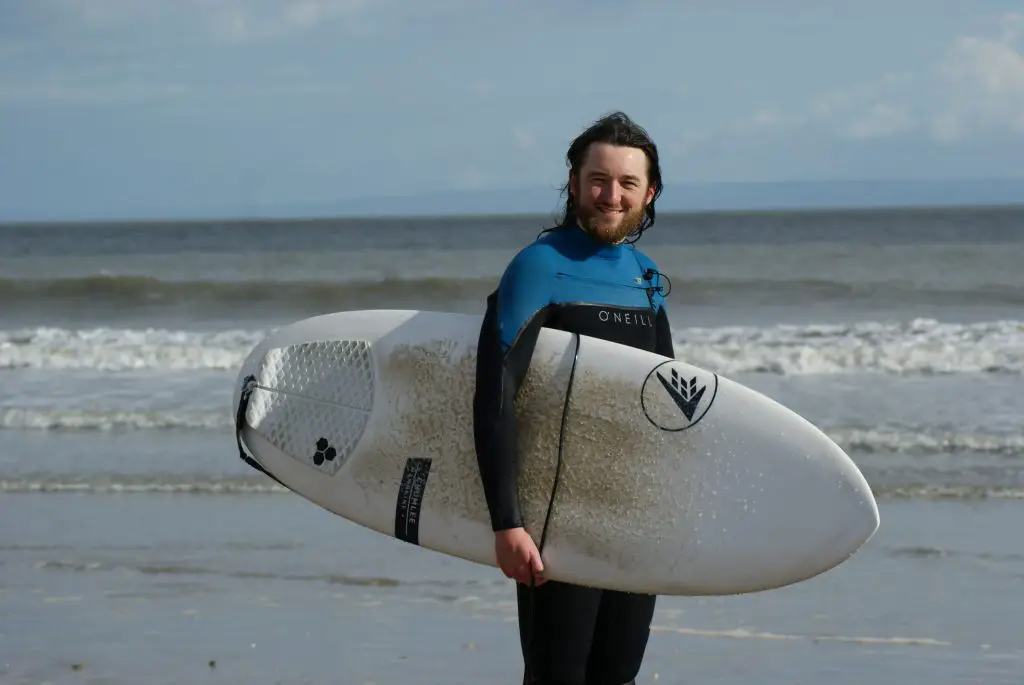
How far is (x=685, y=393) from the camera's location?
2.60 m

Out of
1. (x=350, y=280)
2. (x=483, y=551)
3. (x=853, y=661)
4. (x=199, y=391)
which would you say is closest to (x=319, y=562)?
(x=853, y=661)

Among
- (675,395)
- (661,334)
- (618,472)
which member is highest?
(661,334)

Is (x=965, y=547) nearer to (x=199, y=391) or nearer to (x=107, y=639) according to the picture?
(x=107, y=639)

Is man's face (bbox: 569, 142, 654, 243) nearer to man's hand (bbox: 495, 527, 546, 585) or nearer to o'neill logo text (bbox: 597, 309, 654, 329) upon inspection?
o'neill logo text (bbox: 597, 309, 654, 329)

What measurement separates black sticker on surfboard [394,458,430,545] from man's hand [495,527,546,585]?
31 cm

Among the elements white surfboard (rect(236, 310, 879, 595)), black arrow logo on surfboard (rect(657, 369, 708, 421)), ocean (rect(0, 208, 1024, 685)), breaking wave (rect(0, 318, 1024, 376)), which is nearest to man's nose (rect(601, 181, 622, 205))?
white surfboard (rect(236, 310, 879, 595))

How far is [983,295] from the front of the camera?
1847 centimetres

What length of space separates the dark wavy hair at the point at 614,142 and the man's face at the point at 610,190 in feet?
0.05

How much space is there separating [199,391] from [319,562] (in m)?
4.90

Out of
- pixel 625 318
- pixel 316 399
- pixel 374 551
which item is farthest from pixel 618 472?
pixel 374 551

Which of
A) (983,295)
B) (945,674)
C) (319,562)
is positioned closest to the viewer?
(945,674)

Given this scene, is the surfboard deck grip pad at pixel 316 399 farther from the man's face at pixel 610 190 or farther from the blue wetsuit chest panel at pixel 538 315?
the man's face at pixel 610 190

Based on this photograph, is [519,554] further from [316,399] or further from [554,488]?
[316,399]

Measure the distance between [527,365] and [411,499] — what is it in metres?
0.44
